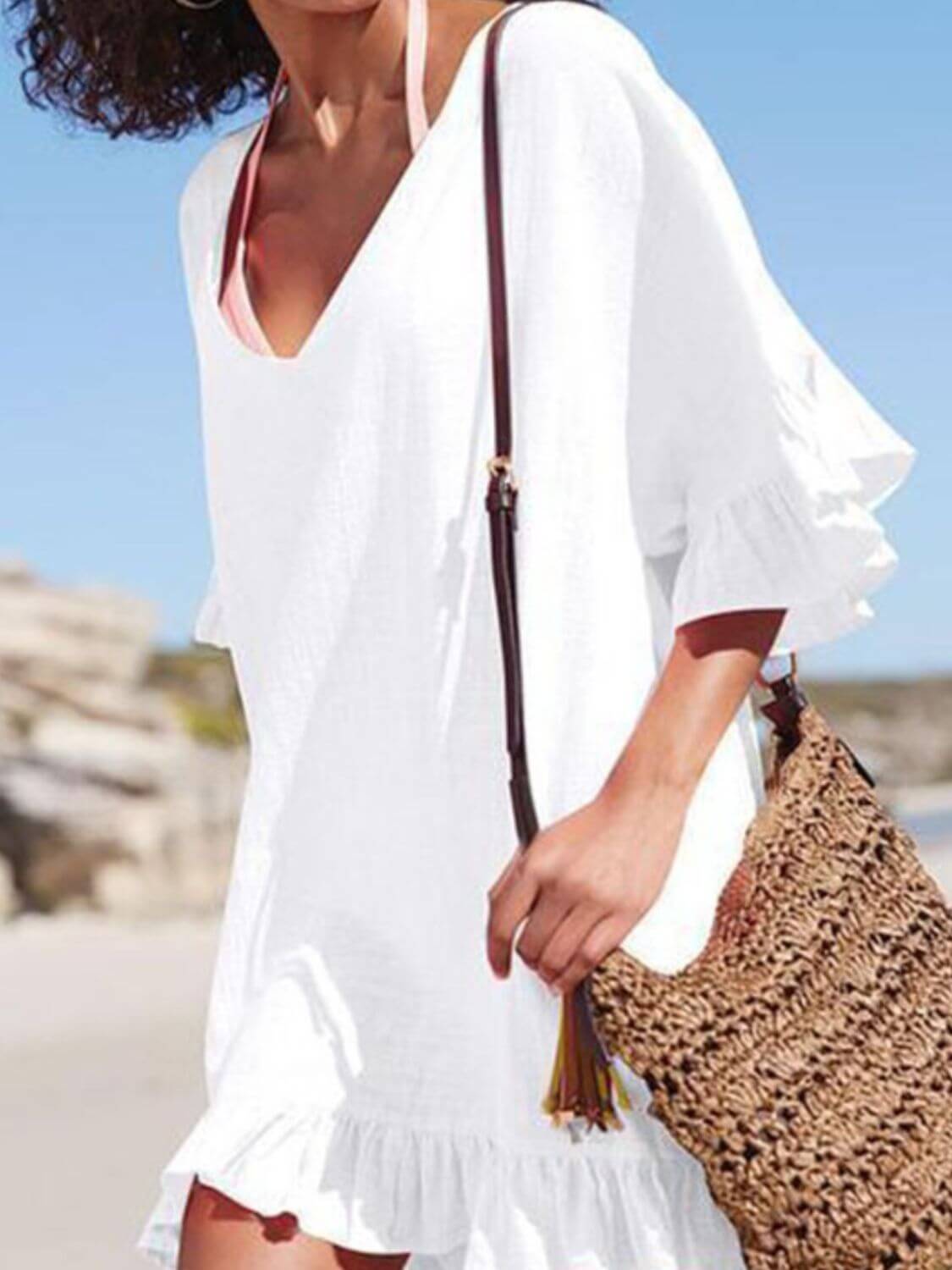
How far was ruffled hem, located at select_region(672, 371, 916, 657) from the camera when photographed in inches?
86.3

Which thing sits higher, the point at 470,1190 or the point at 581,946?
the point at 581,946

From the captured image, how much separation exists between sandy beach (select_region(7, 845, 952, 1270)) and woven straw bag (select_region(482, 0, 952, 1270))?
3.65m

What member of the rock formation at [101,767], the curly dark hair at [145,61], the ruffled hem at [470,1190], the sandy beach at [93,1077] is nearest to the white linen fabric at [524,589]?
the ruffled hem at [470,1190]

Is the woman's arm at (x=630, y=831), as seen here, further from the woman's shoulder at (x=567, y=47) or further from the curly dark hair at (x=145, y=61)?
the curly dark hair at (x=145, y=61)

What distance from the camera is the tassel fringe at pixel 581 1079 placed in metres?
2.16

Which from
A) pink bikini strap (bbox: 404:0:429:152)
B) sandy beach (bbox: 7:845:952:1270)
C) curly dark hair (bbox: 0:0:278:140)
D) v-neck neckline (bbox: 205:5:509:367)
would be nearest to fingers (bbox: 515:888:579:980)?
v-neck neckline (bbox: 205:5:509:367)

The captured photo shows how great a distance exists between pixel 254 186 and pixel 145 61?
35cm

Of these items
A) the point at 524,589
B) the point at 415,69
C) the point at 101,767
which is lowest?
the point at 101,767

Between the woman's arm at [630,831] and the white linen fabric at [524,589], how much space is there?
0.13ft

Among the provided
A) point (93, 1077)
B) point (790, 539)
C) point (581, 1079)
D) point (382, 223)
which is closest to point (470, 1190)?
point (581, 1079)

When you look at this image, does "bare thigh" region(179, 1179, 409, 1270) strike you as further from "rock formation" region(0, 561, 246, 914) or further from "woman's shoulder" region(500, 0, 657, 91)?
"rock formation" region(0, 561, 246, 914)

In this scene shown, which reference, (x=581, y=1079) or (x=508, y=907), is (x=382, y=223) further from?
(x=581, y=1079)

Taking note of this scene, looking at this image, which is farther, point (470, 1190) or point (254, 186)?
point (254, 186)

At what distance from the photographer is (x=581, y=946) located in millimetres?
2135
